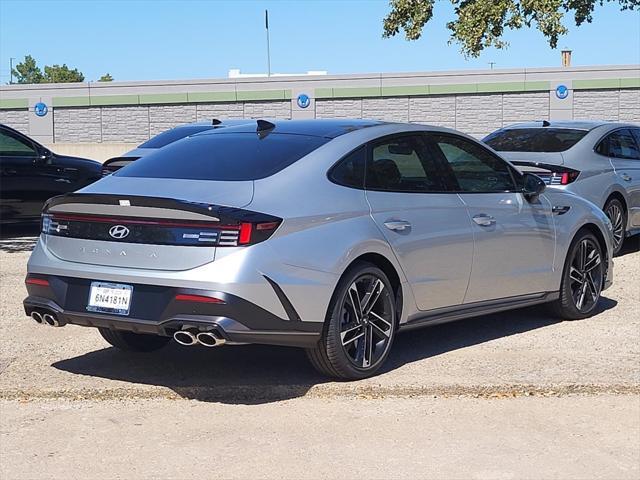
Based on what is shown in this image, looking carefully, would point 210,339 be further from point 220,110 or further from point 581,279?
point 220,110

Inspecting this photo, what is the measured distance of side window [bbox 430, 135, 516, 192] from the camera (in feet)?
23.4

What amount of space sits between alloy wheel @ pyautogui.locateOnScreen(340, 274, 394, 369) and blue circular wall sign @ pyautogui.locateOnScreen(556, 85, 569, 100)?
117 feet

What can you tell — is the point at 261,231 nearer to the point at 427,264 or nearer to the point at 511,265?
the point at 427,264

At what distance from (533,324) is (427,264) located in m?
1.78

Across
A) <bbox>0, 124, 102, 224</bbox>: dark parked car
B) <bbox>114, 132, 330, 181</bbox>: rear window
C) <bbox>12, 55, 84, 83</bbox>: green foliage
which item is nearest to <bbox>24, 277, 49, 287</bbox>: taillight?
<bbox>114, 132, 330, 181</bbox>: rear window

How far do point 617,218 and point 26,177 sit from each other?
299 inches

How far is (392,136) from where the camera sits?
6770 mm

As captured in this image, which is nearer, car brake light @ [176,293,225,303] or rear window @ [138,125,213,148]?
car brake light @ [176,293,225,303]

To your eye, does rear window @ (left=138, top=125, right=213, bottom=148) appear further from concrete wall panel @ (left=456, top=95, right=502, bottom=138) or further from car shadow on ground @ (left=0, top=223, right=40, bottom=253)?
concrete wall panel @ (left=456, top=95, right=502, bottom=138)

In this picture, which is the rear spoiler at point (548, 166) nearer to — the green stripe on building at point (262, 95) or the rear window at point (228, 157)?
the rear window at point (228, 157)

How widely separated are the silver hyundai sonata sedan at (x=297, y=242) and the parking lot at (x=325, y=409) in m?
0.31

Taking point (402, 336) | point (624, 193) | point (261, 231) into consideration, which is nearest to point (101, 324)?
point (261, 231)

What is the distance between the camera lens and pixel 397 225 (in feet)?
21.0

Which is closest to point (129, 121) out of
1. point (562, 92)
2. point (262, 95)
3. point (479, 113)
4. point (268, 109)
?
point (262, 95)
